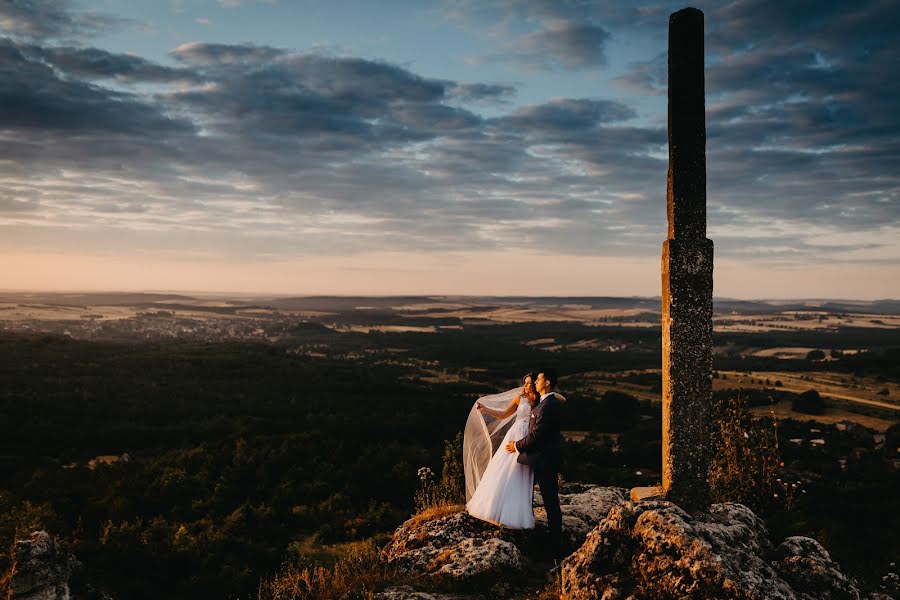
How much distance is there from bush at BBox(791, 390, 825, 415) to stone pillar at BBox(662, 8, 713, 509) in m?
38.2

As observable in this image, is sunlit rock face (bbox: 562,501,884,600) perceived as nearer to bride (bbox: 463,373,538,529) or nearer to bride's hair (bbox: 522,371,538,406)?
bride (bbox: 463,373,538,529)

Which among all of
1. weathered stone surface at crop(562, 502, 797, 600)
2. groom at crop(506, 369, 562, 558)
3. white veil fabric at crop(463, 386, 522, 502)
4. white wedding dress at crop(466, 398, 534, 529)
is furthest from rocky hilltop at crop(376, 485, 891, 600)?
white veil fabric at crop(463, 386, 522, 502)

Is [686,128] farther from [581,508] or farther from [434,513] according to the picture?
[434,513]

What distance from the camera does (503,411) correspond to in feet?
27.9

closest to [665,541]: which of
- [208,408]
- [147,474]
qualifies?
[147,474]

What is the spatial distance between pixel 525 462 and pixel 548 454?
0.34 metres

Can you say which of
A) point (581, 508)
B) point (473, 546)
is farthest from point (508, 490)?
point (581, 508)

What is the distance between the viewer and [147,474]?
59.6 ft

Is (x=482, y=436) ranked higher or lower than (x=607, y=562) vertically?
higher

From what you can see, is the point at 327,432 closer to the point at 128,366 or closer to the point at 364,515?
the point at 364,515

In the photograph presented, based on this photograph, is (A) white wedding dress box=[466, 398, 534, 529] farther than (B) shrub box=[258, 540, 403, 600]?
Yes

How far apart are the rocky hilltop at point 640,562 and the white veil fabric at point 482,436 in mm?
1022

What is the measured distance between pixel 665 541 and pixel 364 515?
32.6 ft

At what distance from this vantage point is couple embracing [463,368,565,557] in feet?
24.9
